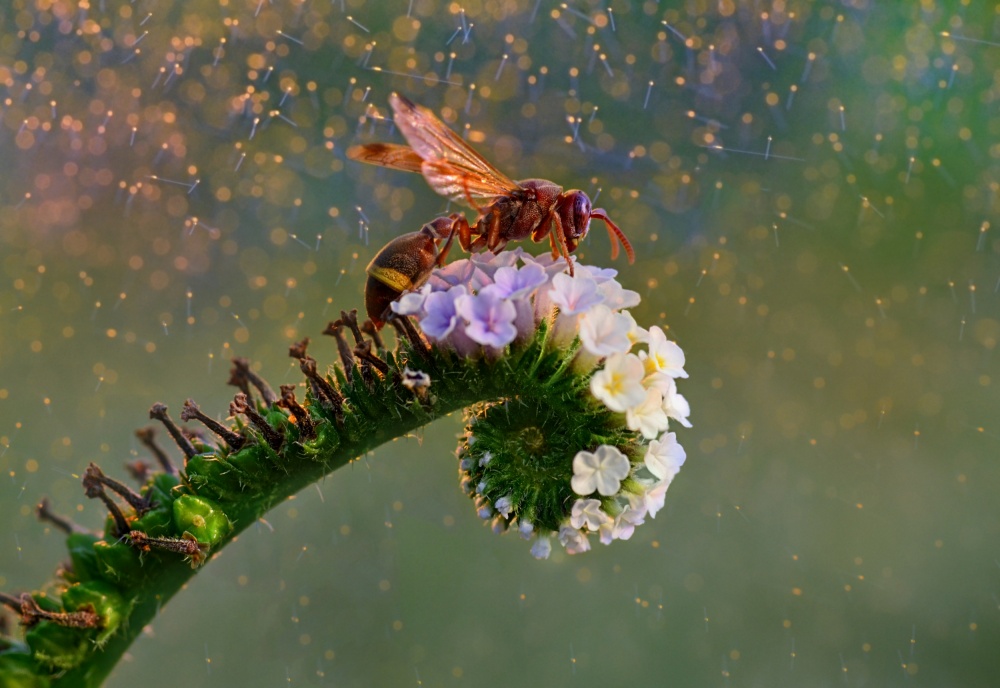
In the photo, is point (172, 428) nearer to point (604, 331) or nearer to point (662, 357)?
point (604, 331)

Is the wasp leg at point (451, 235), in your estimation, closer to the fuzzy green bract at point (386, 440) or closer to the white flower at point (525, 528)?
the fuzzy green bract at point (386, 440)

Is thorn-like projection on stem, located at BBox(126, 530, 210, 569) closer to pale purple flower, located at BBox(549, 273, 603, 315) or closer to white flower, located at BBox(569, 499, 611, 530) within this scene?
white flower, located at BBox(569, 499, 611, 530)

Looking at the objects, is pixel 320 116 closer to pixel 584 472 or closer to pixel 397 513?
pixel 397 513

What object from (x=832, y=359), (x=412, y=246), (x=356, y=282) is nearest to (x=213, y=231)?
(x=356, y=282)

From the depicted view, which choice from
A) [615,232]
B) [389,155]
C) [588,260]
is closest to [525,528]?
[615,232]

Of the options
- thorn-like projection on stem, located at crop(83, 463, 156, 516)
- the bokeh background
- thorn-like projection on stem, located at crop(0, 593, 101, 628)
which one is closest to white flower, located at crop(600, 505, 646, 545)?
thorn-like projection on stem, located at crop(83, 463, 156, 516)
